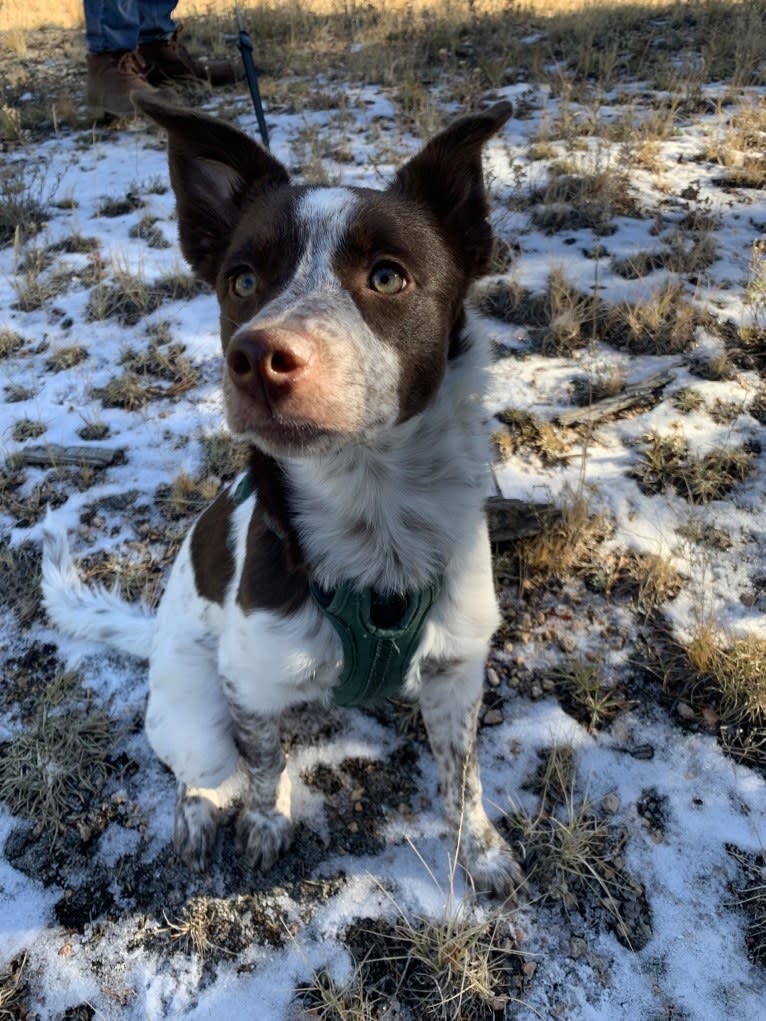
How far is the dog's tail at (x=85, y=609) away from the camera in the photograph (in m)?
2.77

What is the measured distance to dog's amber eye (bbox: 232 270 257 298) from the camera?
6.10 feet

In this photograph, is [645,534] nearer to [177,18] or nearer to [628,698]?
[628,698]

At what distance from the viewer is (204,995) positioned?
2076 mm

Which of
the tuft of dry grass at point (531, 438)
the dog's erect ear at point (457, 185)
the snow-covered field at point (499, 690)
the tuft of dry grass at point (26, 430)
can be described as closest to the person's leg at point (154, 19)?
the snow-covered field at point (499, 690)

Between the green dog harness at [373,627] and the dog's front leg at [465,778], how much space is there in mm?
232

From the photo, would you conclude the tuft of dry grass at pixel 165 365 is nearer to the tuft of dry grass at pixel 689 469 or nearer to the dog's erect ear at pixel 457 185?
the dog's erect ear at pixel 457 185

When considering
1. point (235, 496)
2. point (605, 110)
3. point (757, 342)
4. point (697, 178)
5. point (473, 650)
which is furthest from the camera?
point (605, 110)

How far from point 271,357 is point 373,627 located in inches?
32.7

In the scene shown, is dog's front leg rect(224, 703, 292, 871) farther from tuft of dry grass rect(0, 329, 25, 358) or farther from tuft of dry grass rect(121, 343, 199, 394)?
tuft of dry grass rect(0, 329, 25, 358)

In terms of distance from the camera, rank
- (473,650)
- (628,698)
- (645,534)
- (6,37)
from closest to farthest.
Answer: (473,650) < (628,698) < (645,534) < (6,37)

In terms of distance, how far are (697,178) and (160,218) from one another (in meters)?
4.07

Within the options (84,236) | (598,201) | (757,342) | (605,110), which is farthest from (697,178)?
(84,236)

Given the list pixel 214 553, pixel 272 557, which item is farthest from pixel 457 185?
pixel 214 553

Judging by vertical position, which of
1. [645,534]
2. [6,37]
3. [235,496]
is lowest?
[645,534]
